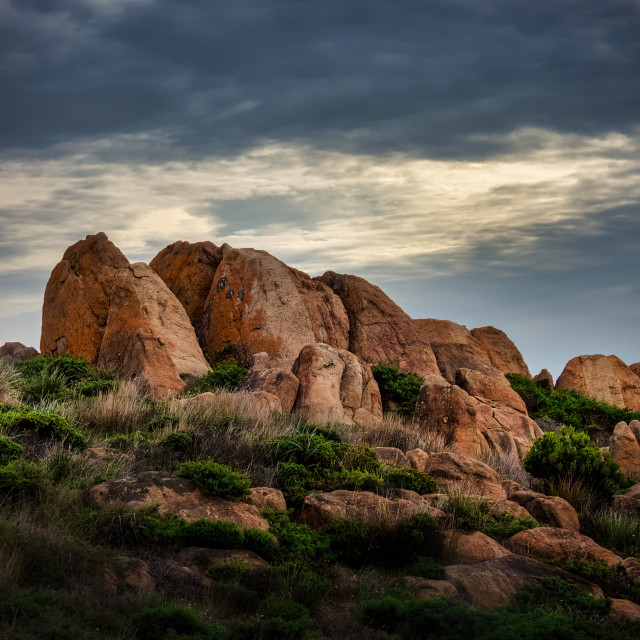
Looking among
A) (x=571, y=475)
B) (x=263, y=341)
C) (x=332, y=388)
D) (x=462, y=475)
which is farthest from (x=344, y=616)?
(x=263, y=341)

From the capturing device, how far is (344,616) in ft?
27.1

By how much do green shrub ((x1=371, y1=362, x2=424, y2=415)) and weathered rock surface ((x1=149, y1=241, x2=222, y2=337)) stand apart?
28.0 feet

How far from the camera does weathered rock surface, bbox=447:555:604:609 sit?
930 cm

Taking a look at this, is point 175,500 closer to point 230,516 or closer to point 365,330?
point 230,516

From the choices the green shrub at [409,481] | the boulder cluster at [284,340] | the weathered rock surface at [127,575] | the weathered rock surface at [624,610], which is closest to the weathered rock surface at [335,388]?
the boulder cluster at [284,340]

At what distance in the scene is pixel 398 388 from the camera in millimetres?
25359

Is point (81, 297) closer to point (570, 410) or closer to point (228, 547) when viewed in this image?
point (228, 547)

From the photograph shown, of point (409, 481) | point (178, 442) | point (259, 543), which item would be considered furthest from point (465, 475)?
point (259, 543)

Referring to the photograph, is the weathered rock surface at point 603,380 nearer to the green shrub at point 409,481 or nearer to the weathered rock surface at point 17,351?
the weathered rock surface at point 17,351

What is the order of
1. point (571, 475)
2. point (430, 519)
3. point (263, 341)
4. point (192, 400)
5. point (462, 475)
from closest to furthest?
1. point (430, 519)
2. point (462, 475)
3. point (571, 475)
4. point (192, 400)
5. point (263, 341)

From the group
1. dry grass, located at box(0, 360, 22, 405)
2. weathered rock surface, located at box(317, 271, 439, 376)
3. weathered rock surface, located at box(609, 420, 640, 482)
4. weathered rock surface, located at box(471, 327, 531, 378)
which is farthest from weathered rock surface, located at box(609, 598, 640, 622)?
weathered rock surface, located at box(471, 327, 531, 378)

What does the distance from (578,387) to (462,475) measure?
2598cm

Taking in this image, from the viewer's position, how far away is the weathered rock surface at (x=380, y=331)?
31.3 meters

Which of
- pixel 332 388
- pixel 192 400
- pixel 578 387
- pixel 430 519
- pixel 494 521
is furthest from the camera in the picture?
pixel 578 387
